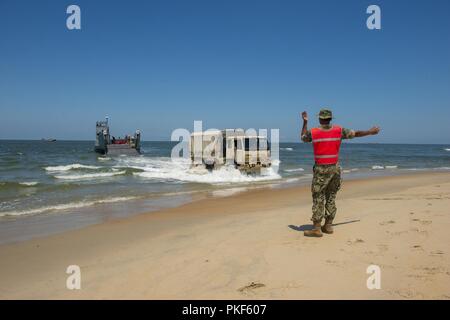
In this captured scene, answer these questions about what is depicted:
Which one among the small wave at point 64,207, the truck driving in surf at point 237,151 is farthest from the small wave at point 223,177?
the small wave at point 64,207

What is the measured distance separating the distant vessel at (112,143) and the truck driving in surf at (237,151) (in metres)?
31.5

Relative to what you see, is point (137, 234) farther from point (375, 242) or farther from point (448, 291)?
point (448, 291)

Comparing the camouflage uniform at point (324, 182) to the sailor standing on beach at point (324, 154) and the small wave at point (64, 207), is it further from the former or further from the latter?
the small wave at point (64, 207)

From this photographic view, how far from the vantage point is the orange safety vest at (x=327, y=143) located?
5.49 m

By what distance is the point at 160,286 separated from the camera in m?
3.99

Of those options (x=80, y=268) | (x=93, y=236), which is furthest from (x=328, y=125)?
(x=93, y=236)

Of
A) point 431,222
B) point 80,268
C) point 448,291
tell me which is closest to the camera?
point 448,291

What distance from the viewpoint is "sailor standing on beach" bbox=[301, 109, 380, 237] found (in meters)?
5.50

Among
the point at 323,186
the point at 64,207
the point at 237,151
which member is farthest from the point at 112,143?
the point at 323,186

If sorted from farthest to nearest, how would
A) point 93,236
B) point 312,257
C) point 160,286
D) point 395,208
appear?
point 395,208 < point 93,236 < point 312,257 < point 160,286

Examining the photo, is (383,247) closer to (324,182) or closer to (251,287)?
(324,182)

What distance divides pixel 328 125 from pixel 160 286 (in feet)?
10.5

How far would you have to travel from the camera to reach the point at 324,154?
18.2ft

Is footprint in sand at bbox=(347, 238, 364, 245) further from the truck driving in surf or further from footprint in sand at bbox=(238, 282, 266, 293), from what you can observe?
the truck driving in surf
